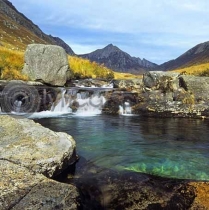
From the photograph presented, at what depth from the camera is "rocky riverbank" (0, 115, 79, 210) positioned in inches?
240

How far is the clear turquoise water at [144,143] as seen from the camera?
31.9ft

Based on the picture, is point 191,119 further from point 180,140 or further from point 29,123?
point 29,123

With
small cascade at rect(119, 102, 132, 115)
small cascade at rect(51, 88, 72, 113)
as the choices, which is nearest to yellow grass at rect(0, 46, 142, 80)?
small cascade at rect(51, 88, 72, 113)

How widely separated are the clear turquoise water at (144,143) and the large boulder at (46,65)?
→ 10.5 metres

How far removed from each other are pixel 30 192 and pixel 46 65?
999 inches

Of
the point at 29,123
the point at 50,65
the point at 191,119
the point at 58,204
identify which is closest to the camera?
the point at 58,204

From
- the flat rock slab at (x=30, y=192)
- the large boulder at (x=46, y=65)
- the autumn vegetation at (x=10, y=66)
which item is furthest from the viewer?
the large boulder at (x=46, y=65)

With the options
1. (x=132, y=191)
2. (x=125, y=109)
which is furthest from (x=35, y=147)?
(x=125, y=109)

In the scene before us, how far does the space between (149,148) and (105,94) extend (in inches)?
478

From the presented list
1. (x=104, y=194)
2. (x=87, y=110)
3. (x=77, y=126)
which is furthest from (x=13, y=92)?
(x=104, y=194)

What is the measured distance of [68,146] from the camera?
9125mm

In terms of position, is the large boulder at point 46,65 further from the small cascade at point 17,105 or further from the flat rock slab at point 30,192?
the flat rock slab at point 30,192

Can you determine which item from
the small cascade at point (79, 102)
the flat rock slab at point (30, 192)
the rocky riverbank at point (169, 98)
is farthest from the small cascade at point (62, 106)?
the flat rock slab at point (30, 192)

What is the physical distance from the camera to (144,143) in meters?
13.4
